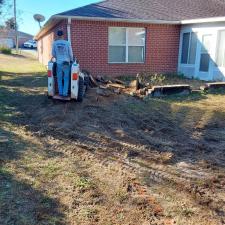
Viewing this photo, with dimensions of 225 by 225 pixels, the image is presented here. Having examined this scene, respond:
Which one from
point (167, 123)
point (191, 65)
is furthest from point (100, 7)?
point (167, 123)

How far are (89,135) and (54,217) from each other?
9.99 ft

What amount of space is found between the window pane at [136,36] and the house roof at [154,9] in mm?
609

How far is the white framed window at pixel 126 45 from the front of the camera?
14594 millimetres

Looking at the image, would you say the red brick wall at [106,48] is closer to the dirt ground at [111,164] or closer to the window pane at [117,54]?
the window pane at [117,54]

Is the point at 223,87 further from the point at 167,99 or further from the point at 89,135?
the point at 89,135

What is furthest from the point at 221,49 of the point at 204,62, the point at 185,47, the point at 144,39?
the point at 144,39

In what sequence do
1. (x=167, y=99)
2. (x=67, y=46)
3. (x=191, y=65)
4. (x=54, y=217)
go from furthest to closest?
(x=191, y=65), (x=167, y=99), (x=67, y=46), (x=54, y=217)

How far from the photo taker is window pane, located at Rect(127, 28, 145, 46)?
48.4 feet

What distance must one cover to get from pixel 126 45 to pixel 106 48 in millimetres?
1038

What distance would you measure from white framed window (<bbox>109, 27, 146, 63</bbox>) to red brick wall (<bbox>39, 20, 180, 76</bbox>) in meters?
0.22

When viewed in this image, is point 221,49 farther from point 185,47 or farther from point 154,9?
point 154,9

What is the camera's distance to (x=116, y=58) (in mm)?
14820

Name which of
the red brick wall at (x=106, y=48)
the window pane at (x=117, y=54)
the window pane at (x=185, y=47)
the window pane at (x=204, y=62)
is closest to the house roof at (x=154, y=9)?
the red brick wall at (x=106, y=48)

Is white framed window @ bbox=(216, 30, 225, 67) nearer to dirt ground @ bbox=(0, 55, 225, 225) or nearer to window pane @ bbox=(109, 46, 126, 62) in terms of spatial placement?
window pane @ bbox=(109, 46, 126, 62)
